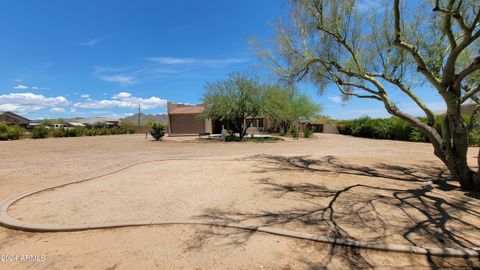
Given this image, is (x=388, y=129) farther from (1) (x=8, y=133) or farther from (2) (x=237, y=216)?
(1) (x=8, y=133)

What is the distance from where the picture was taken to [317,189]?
6309 mm

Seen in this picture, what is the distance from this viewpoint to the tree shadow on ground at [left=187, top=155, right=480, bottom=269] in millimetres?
3457

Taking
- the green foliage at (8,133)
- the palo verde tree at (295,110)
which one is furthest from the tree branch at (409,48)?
the green foliage at (8,133)

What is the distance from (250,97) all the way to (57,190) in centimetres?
1747

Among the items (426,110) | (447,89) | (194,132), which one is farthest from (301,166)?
(194,132)

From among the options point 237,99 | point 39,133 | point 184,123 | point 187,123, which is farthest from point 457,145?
point 39,133

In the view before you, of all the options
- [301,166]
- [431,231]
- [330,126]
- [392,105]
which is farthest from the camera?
[330,126]

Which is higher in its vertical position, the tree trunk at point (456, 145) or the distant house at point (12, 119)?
the distant house at point (12, 119)

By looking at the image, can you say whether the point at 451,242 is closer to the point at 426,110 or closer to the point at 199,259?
the point at 199,259

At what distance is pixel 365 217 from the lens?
4.41 m

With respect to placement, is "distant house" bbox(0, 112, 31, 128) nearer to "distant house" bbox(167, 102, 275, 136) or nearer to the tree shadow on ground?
"distant house" bbox(167, 102, 275, 136)

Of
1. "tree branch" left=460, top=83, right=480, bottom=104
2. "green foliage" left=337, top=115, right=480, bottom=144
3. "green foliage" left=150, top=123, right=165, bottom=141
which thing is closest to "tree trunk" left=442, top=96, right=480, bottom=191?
"tree branch" left=460, top=83, right=480, bottom=104

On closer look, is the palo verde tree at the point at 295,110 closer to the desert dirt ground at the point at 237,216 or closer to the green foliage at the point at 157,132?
the green foliage at the point at 157,132

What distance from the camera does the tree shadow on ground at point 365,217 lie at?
3.46 meters
